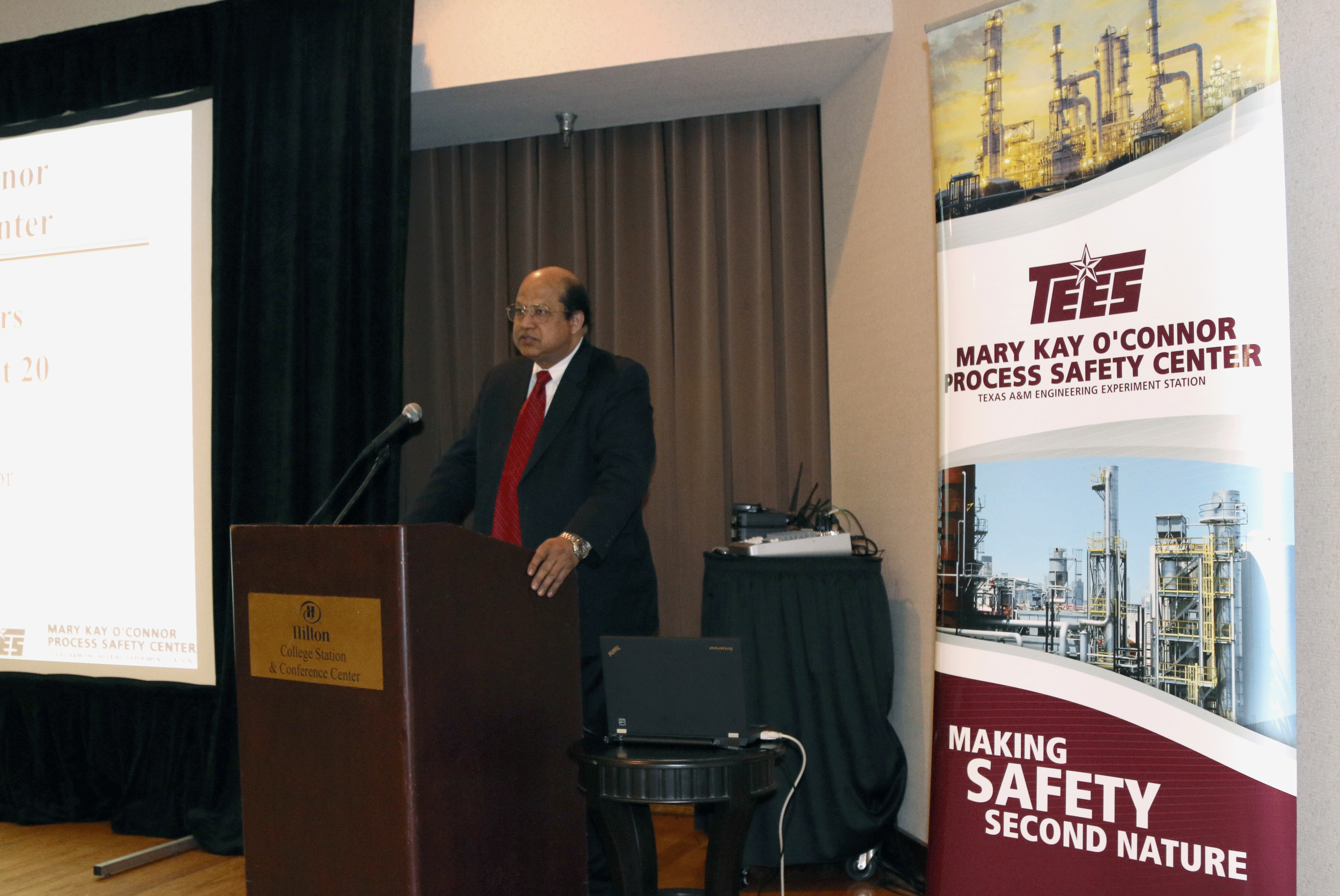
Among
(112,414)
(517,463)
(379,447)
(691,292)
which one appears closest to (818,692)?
(517,463)

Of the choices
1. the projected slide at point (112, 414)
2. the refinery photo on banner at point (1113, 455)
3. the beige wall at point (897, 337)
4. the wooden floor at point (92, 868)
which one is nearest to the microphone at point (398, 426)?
the refinery photo on banner at point (1113, 455)

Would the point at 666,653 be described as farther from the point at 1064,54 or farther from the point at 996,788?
the point at 1064,54

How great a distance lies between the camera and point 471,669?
1770 millimetres

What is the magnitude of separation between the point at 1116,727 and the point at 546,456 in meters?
1.37

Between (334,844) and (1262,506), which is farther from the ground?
(1262,506)

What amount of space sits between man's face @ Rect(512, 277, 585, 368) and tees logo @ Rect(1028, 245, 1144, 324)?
1.14 metres

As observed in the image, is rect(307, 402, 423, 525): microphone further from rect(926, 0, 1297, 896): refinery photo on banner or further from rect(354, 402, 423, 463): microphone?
rect(926, 0, 1297, 896): refinery photo on banner

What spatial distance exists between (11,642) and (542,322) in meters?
2.38

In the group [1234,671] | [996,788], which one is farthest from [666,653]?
[1234,671]

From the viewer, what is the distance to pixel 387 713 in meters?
1.63

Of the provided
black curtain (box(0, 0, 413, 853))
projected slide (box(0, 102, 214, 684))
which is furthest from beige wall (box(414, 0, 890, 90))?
projected slide (box(0, 102, 214, 684))

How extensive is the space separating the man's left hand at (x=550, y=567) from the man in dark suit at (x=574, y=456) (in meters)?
0.27

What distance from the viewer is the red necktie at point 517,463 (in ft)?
8.00

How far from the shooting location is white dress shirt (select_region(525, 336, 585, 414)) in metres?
2.52
